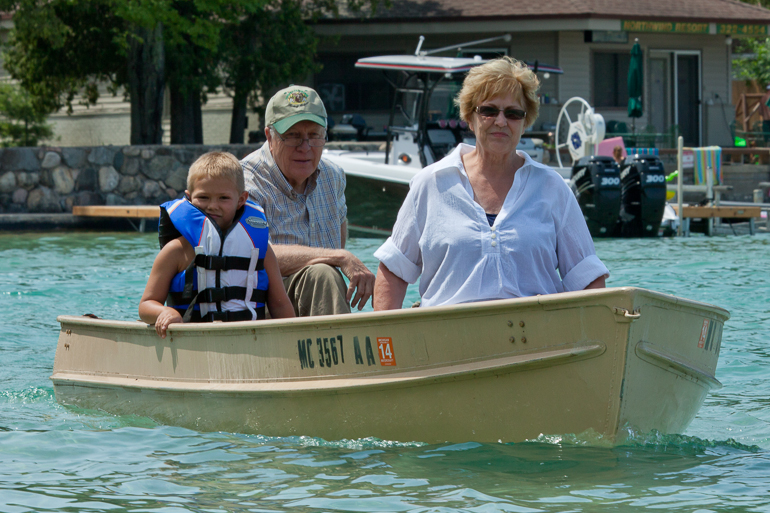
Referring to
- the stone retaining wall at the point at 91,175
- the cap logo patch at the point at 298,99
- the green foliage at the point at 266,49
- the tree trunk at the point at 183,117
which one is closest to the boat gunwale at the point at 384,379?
the cap logo patch at the point at 298,99

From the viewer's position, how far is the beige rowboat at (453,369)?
3506 millimetres

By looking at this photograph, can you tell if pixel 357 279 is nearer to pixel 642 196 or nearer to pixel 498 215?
pixel 498 215

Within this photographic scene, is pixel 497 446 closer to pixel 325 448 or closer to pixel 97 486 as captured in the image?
pixel 325 448

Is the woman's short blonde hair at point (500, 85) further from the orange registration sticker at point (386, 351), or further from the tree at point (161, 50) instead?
the tree at point (161, 50)

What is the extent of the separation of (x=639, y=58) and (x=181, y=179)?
336 inches

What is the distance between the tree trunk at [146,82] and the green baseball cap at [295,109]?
38.9ft

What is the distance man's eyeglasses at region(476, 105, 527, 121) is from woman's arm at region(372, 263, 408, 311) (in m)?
0.72

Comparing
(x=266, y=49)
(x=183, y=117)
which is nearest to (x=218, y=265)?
(x=266, y=49)

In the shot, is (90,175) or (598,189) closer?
(598,189)

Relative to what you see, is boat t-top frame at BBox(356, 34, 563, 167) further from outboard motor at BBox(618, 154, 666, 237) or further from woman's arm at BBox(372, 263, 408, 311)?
woman's arm at BBox(372, 263, 408, 311)

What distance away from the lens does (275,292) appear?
4410 millimetres

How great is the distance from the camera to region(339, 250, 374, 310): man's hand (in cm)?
436

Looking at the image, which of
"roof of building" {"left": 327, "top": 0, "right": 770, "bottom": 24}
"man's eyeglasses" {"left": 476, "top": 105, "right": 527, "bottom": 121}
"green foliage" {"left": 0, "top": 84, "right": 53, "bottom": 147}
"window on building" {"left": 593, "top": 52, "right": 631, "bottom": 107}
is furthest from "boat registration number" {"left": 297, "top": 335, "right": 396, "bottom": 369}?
"window on building" {"left": 593, "top": 52, "right": 631, "bottom": 107}

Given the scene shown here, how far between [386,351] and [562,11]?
56.8ft
